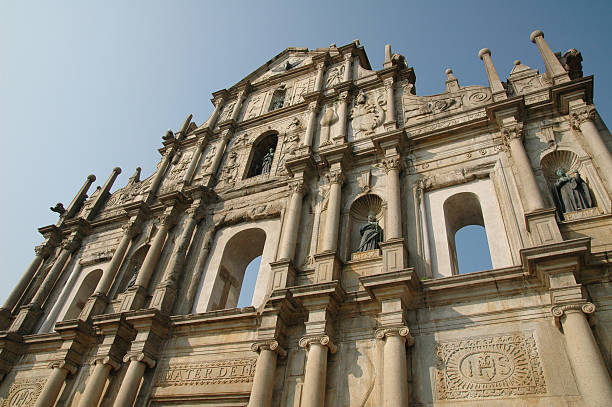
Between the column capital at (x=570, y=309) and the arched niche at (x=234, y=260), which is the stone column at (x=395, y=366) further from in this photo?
the arched niche at (x=234, y=260)

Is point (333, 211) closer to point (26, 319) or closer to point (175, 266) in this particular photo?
point (175, 266)

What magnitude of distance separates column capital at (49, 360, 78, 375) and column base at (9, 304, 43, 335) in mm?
2799

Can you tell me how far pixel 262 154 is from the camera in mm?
15773

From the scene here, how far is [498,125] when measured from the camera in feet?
33.2

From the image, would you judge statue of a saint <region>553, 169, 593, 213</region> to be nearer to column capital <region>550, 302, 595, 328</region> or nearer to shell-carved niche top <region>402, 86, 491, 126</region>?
column capital <region>550, 302, 595, 328</region>

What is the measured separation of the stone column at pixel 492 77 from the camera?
421 inches

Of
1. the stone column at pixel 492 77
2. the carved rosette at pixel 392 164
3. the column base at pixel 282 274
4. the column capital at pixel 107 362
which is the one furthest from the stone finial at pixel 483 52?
the column capital at pixel 107 362

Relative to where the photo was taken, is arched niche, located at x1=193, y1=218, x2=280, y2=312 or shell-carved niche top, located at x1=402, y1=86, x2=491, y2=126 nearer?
arched niche, located at x1=193, y1=218, x2=280, y2=312

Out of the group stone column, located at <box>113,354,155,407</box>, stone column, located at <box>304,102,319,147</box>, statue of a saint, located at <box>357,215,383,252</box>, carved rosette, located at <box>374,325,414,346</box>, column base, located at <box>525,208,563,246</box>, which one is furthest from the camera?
stone column, located at <box>304,102,319,147</box>

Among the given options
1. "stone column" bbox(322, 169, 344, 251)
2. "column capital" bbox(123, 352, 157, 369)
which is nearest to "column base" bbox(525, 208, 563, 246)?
"stone column" bbox(322, 169, 344, 251)

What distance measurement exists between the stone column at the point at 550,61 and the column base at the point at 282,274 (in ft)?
24.5

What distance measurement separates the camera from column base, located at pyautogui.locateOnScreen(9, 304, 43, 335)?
1233 cm

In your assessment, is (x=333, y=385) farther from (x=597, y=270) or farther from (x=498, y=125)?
(x=498, y=125)

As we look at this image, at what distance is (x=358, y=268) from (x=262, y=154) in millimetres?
7829
